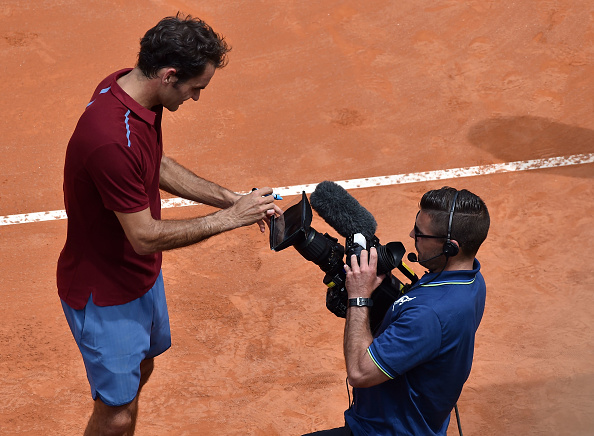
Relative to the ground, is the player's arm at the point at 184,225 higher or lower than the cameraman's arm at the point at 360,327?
higher

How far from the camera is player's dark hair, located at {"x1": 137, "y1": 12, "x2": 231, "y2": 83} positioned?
13.2 feet

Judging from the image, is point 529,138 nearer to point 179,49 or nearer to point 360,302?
point 360,302

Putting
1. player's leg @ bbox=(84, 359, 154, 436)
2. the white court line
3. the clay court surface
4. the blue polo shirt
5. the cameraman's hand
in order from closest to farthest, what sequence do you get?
1. the blue polo shirt
2. the cameraman's hand
3. player's leg @ bbox=(84, 359, 154, 436)
4. the clay court surface
5. the white court line

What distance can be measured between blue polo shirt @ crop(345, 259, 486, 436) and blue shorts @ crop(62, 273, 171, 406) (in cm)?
157

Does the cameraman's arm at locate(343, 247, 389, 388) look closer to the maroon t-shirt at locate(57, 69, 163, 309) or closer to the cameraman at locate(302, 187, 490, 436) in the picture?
the cameraman at locate(302, 187, 490, 436)

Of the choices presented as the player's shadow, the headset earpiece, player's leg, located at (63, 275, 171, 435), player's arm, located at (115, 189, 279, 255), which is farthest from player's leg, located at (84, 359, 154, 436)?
the player's shadow

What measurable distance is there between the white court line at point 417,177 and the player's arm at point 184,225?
3.46 metres

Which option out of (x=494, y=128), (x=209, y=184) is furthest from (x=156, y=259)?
(x=494, y=128)

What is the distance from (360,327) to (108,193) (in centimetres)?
156

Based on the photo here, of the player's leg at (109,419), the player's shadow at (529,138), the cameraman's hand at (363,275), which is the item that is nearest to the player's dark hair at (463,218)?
the cameraman's hand at (363,275)

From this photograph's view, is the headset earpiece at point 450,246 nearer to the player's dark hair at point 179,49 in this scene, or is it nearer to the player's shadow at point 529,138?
the player's dark hair at point 179,49

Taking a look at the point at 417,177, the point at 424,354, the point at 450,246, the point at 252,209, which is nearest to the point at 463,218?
the point at 450,246

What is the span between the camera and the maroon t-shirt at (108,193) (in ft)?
12.9

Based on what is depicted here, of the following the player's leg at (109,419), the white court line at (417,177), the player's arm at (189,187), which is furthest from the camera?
the white court line at (417,177)
